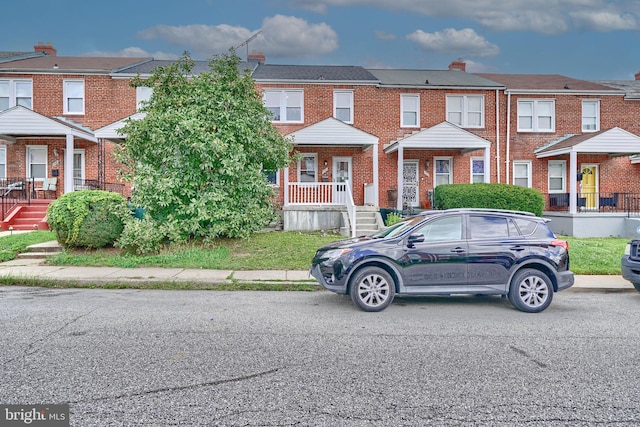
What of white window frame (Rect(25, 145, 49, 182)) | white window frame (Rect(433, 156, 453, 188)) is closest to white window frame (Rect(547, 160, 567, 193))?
→ white window frame (Rect(433, 156, 453, 188))

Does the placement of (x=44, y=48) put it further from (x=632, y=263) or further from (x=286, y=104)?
(x=632, y=263)

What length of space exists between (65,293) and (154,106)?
21.5 ft

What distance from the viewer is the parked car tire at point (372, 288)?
679 centimetres

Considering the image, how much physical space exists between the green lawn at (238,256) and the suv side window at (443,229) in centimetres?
411

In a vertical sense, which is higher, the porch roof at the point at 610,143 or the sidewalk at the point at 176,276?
the porch roof at the point at 610,143

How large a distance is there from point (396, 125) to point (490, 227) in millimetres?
14390

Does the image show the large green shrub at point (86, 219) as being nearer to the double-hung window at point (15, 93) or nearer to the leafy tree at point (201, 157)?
the leafy tree at point (201, 157)

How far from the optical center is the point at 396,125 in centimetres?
2078

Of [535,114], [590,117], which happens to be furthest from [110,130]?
[590,117]

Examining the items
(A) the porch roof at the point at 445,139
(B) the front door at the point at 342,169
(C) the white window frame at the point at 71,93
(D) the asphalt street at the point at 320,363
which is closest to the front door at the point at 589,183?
(A) the porch roof at the point at 445,139

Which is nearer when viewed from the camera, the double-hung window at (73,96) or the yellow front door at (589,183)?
the double-hung window at (73,96)

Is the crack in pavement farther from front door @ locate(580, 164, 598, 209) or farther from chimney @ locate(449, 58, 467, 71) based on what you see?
chimney @ locate(449, 58, 467, 71)

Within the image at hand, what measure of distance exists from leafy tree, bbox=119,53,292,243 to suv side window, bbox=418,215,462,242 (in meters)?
6.32

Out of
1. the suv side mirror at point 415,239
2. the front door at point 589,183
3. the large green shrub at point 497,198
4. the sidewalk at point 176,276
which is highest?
the front door at point 589,183
